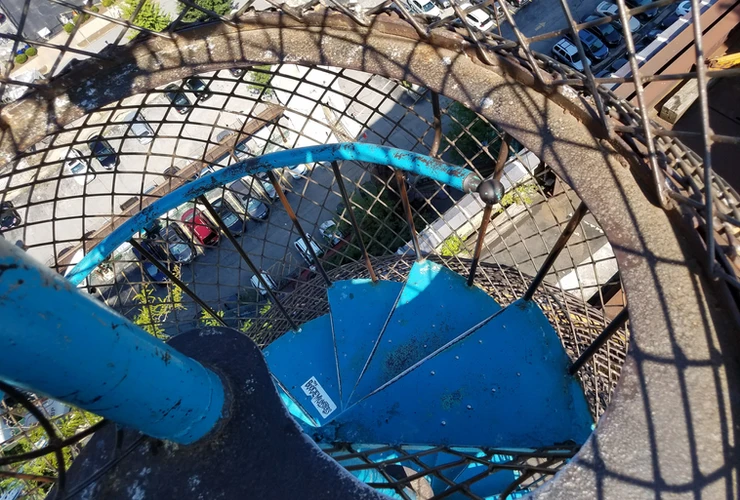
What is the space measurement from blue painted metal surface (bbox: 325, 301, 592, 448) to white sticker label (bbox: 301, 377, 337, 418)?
83cm

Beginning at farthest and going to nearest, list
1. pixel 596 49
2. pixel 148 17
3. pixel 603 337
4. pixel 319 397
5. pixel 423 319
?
pixel 148 17, pixel 596 49, pixel 319 397, pixel 423 319, pixel 603 337

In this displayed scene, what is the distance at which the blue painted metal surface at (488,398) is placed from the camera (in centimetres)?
387

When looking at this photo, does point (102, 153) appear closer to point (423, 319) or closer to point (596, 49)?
point (423, 319)

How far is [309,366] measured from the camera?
5246mm

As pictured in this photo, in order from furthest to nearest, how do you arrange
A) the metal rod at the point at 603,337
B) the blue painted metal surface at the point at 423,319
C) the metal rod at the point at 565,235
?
the blue painted metal surface at the point at 423,319 < the metal rod at the point at 565,235 < the metal rod at the point at 603,337

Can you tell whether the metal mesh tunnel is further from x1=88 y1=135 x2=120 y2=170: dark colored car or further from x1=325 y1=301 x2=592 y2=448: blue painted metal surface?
x1=88 y1=135 x2=120 y2=170: dark colored car

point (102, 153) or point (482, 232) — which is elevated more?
point (102, 153)

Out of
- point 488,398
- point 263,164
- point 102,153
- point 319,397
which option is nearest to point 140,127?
point 102,153

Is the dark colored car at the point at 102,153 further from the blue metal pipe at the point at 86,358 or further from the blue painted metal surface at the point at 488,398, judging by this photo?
the blue painted metal surface at the point at 488,398

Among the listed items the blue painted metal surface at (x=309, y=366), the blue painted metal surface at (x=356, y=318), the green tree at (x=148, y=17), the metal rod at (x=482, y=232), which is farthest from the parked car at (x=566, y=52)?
the blue painted metal surface at (x=309, y=366)

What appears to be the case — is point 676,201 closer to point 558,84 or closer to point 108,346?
point 558,84

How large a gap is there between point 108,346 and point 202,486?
1.09 meters

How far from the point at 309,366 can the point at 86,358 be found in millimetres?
3412

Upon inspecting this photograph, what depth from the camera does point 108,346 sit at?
203 cm
